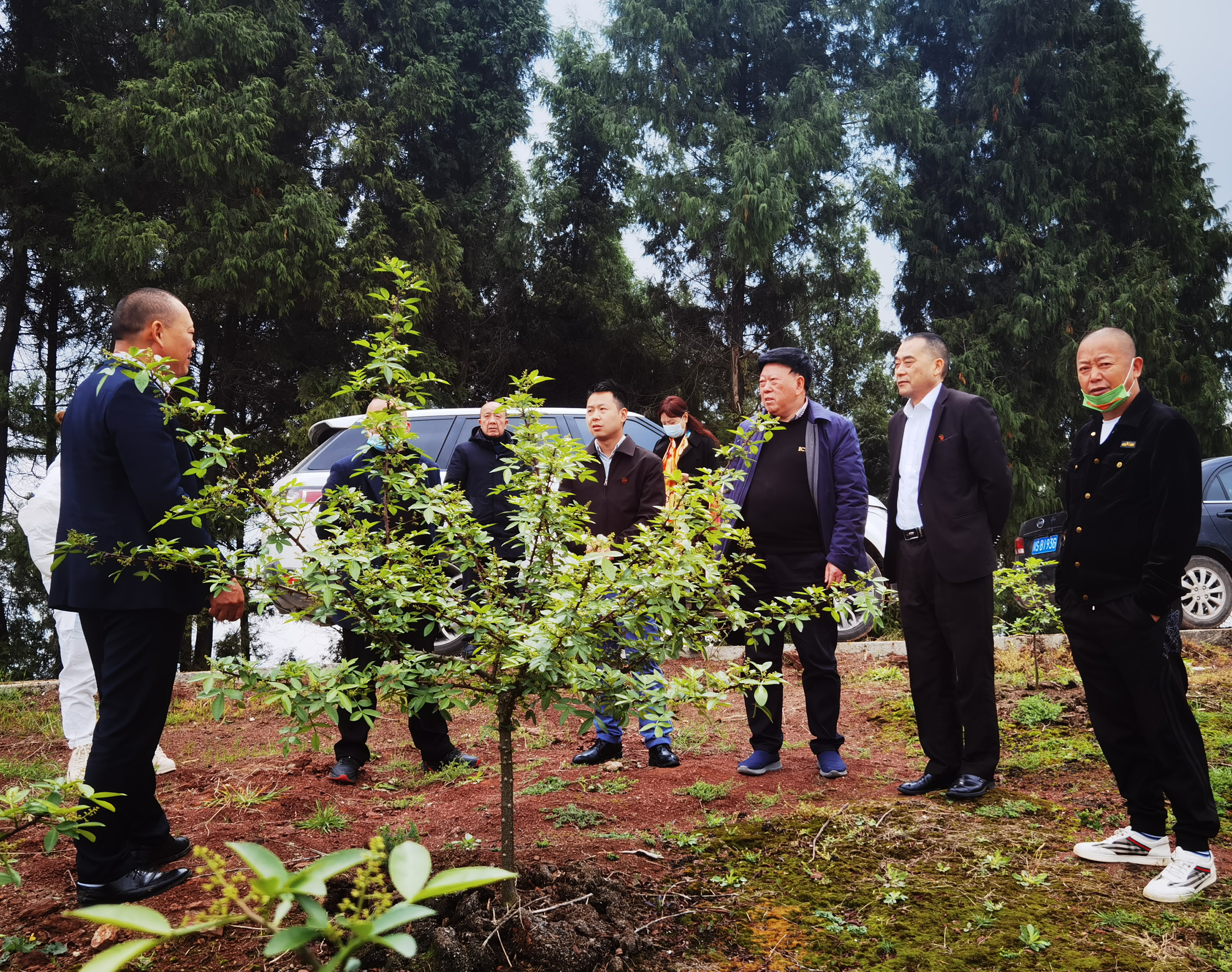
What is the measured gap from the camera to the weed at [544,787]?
4109 mm

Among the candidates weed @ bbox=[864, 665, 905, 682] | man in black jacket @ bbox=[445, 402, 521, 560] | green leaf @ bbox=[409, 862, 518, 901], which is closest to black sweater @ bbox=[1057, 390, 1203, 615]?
green leaf @ bbox=[409, 862, 518, 901]

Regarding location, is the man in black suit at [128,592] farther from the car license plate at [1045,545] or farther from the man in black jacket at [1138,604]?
the car license plate at [1045,545]

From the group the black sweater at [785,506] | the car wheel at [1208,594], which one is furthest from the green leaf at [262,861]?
the car wheel at [1208,594]

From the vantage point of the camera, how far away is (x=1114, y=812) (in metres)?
3.67

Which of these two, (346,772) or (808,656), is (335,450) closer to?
(346,772)

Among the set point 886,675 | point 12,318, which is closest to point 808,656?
point 886,675

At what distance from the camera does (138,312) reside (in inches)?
125

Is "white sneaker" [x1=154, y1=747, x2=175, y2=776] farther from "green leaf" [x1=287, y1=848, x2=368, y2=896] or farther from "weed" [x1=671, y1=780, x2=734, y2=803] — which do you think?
"green leaf" [x1=287, y1=848, x2=368, y2=896]

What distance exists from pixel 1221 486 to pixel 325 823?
8.89m

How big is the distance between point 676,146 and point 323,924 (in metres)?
16.9

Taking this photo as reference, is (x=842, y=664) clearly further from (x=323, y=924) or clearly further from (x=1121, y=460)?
(x=323, y=924)

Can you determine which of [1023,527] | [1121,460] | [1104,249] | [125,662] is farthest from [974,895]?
[1104,249]

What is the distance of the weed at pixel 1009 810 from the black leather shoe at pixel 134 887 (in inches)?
120

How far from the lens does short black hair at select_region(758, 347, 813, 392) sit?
14.6ft
